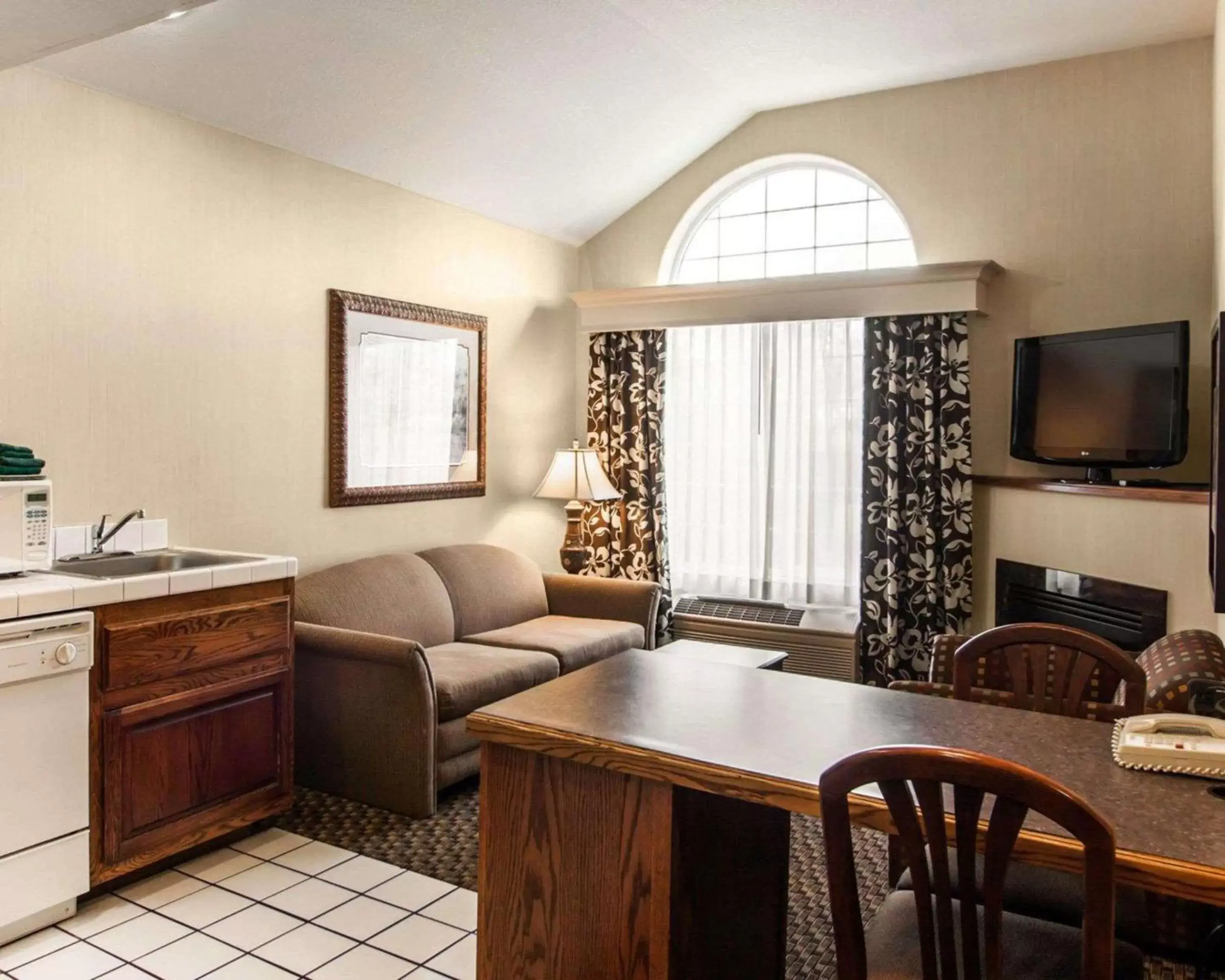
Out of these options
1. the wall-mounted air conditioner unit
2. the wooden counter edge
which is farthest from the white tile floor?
the wall-mounted air conditioner unit

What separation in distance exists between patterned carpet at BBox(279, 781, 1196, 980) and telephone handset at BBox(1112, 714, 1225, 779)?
115cm

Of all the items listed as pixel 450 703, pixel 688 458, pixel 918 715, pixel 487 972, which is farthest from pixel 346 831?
pixel 688 458

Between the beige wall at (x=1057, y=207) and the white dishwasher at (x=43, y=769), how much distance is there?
3743mm

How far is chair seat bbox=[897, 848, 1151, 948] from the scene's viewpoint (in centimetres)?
181

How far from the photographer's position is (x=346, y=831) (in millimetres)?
3295

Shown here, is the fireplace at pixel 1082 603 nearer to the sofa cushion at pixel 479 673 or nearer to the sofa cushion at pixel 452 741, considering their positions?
the sofa cushion at pixel 479 673

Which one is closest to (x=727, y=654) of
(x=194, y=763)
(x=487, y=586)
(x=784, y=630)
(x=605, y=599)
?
(x=784, y=630)

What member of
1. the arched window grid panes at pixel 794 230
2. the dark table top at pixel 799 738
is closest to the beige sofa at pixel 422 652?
the dark table top at pixel 799 738

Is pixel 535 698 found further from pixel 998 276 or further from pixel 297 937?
pixel 998 276

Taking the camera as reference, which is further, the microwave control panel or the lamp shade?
the lamp shade

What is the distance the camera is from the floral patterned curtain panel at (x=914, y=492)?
4.64 metres

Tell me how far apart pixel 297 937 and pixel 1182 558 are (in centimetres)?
330

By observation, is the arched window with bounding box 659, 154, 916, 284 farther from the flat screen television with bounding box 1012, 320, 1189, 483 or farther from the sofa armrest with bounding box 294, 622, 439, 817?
the sofa armrest with bounding box 294, 622, 439, 817

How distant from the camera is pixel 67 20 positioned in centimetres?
238
